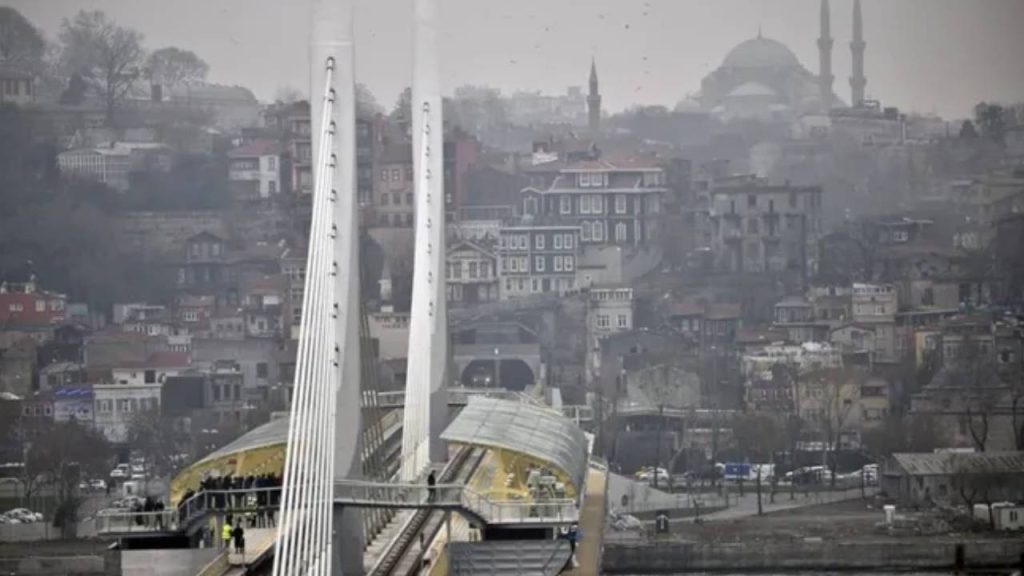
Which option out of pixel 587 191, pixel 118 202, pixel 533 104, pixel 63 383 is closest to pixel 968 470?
pixel 63 383

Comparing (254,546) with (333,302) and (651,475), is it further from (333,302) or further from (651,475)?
(651,475)

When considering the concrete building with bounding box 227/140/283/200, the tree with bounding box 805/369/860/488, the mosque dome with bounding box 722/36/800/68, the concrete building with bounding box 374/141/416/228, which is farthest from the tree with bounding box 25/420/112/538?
the mosque dome with bounding box 722/36/800/68

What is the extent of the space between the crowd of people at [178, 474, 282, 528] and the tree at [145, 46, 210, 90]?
36.3 metres

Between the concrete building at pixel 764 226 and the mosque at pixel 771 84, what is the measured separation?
654cm

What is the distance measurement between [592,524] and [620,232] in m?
32.9

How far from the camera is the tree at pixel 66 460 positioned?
35969 mm

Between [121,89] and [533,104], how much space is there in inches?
337

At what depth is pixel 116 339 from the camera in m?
45.5

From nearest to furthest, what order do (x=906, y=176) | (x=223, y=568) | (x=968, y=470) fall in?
(x=223, y=568), (x=968, y=470), (x=906, y=176)

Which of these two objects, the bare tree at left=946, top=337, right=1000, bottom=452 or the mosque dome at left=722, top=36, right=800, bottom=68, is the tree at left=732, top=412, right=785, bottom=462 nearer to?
the bare tree at left=946, top=337, right=1000, bottom=452

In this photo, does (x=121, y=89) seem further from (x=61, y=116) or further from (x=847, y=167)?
(x=847, y=167)

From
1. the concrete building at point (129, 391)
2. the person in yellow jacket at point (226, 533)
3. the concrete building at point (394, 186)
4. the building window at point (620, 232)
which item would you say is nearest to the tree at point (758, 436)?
the concrete building at point (129, 391)

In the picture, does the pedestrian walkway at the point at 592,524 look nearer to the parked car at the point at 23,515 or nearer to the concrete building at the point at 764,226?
the parked car at the point at 23,515

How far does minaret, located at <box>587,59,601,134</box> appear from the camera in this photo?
212ft
